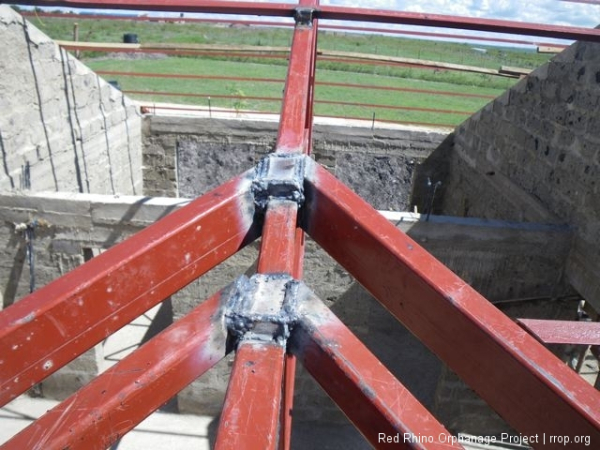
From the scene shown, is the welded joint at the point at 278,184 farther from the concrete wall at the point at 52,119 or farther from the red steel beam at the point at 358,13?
the concrete wall at the point at 52,119

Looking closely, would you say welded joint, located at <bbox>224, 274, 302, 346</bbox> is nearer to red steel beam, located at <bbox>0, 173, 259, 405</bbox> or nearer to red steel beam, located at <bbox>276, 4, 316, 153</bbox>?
red steel beam, located at <bbox>0, 173, 259, 405</bbox>

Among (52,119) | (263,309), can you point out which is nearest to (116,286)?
(263,309)

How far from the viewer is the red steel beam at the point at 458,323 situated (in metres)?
1.03

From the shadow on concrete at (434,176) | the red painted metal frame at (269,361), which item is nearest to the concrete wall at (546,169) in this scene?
the shadow on concrete at (434,176)

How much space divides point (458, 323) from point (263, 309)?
0.47m

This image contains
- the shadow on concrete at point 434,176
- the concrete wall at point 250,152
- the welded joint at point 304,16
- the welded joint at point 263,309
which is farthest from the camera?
the concrete wall at point 250,152

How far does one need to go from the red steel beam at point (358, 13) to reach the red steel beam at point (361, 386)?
2.77 meters

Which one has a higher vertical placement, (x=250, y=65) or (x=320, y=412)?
(x=250, y=65)

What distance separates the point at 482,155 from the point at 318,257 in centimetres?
283

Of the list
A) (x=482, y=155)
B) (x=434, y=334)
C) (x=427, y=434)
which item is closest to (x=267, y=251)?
(x=434, y=334)

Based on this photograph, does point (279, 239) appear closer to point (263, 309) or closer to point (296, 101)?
point (263, 309)

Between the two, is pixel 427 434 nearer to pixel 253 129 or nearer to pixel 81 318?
pixel 81 318

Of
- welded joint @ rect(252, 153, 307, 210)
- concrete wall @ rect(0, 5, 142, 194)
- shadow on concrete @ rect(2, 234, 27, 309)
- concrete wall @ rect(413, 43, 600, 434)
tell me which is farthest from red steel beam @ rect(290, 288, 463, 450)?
concrete wall @ rect(0, 5, 142, 194)

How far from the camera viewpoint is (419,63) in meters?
6.92
